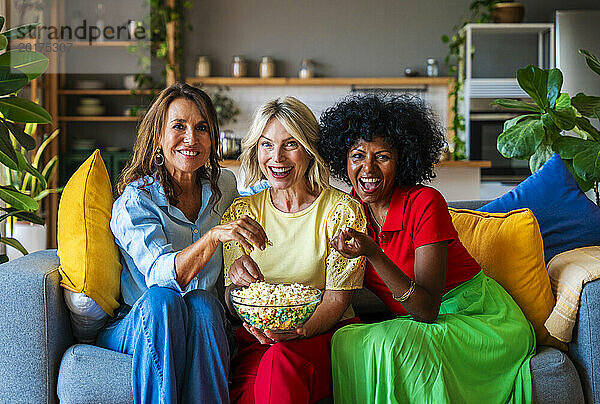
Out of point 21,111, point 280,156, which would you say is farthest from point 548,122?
point 21,111

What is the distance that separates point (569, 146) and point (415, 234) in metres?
1.01

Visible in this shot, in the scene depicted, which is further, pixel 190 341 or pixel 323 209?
pixel 323 209

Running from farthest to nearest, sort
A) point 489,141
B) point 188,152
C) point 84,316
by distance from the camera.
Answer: point 489,141, point 188,152, point 84,316

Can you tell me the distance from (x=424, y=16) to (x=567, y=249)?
530cm

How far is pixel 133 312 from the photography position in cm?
187

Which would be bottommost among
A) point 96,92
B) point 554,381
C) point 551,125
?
point 554,381

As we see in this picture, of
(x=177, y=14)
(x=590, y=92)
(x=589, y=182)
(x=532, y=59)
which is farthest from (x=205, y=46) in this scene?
(x=589, y=182)

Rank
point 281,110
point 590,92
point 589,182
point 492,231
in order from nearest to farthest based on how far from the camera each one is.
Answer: point 281,110 → point 492,231 → point 589,182 → point 590,92

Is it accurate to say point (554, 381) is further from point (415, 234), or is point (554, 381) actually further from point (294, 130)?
point (294, 130)

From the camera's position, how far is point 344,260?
2.00 meters

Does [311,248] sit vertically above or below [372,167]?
below

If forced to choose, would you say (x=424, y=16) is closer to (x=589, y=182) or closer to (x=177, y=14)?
(x=177, y=14)

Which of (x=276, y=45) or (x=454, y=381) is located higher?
(x=276, y=45)

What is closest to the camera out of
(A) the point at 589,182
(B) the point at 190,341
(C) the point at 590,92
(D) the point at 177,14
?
(B) the point at 190,341
